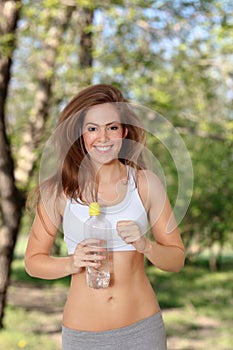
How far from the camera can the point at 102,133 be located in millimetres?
2250

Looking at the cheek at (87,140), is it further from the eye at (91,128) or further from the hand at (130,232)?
the hand at (130,232)

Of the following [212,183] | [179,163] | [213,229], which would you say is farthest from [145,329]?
[213,229]

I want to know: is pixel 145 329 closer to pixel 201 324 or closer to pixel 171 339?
pixel 171 339

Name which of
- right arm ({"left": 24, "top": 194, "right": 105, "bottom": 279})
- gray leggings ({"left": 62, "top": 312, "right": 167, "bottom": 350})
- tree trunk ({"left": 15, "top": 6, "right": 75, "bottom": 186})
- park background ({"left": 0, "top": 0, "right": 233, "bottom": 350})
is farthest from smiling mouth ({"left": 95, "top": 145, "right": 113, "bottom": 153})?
tree trunk ({"left": 15, "top": 6, "right": 75, "bottom": 186})

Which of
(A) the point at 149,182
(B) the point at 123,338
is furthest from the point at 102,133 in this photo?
(B) the point at 123,338

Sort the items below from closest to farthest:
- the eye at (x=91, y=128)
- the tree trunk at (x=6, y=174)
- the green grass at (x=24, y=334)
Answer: the eye at (x=91, y=128) < the tree trunk at (x=6, y=174) < the green grass at (x=24, y=334)

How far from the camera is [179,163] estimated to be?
7.25 ft

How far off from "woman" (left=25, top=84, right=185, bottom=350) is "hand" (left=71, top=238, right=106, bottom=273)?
0.21 feet

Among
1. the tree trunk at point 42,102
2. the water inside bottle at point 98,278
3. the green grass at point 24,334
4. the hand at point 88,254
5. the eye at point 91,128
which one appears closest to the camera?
the hand at point 88,254

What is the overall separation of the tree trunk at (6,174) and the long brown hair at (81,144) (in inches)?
156

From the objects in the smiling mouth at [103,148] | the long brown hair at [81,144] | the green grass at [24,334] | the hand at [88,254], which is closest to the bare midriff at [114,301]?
the hand at [88,254]

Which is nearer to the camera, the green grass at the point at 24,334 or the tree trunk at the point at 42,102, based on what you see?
the green grass at the point at 24,334

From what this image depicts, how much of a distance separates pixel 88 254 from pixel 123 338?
0.38 m

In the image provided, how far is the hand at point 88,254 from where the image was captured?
2.02m
